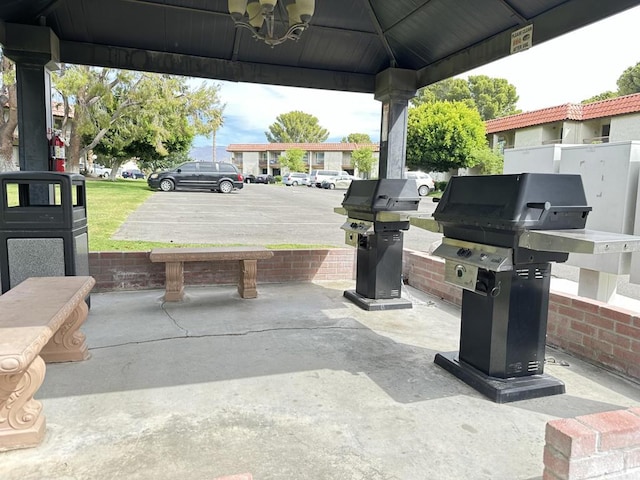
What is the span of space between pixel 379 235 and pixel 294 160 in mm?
43327

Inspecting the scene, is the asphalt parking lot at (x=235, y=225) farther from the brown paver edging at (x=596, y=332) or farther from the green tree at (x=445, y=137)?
the green tree at (x=445, y=137)

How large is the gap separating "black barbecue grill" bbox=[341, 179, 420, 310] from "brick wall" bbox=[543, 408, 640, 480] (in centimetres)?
282

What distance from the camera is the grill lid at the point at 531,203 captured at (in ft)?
7.89

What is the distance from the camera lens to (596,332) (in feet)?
10.4

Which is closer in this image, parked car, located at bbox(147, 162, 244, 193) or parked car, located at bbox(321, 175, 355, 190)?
parked car, located at bbox(147, 162, 244, 193)

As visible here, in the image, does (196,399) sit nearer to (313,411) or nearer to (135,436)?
(135,436)

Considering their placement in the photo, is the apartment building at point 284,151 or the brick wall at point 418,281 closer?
the brick wall at point 418,281

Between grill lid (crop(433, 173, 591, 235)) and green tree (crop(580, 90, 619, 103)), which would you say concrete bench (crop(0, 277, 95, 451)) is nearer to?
grill lid (crop(433, 173, 591, 235))

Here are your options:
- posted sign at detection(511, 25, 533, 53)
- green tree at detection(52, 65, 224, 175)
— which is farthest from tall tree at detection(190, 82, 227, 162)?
posted sign at detection(511, 25, 533, 53)

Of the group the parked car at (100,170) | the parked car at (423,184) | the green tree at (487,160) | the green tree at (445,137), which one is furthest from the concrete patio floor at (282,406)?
the parked car at (100,170)

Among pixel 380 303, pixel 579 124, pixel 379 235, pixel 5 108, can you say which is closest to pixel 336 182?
pixel 579 124

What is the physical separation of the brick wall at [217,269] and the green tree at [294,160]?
1652 inches

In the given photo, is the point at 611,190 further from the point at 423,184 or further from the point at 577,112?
the point at 423,184

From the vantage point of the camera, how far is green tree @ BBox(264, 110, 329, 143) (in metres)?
65.9
